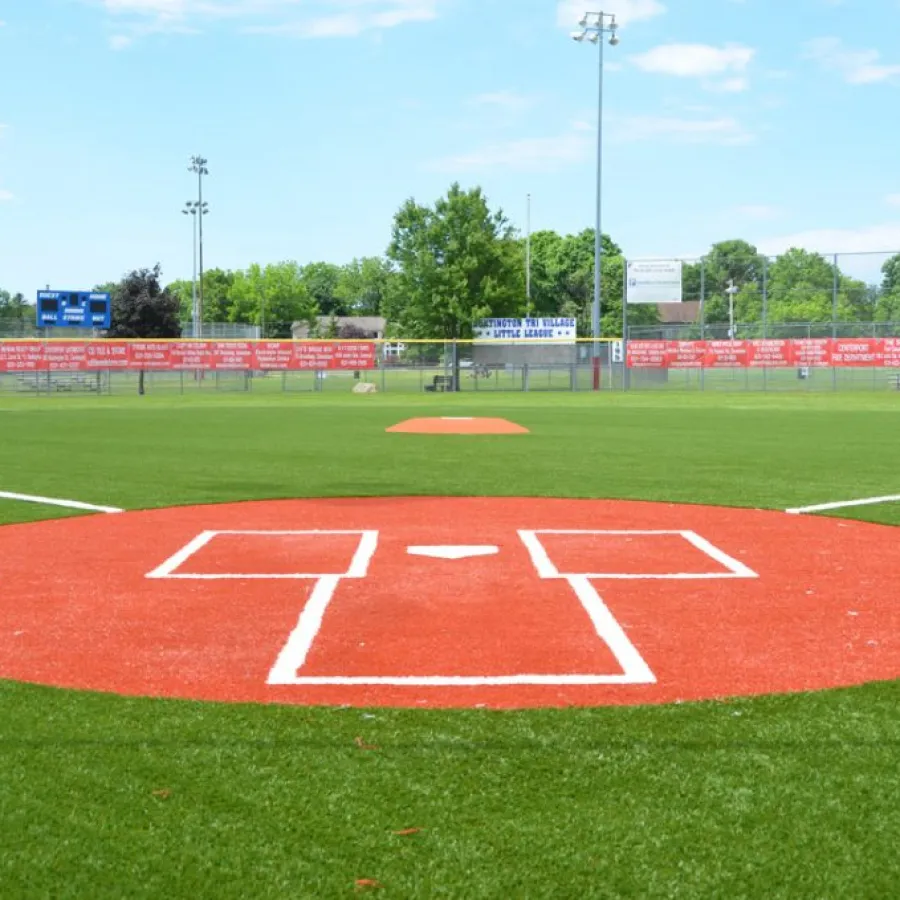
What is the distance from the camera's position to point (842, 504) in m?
11.1

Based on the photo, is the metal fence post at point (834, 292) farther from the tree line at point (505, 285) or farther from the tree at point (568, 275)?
the tree at point (568, 275)

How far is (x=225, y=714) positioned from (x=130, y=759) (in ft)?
1.83

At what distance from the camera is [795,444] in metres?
19.1

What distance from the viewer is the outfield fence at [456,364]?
4391 cm

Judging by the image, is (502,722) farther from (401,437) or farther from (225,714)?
(401,437)

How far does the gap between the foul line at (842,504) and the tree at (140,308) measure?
57289mm

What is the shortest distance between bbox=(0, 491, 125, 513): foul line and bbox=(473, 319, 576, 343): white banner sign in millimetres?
50875

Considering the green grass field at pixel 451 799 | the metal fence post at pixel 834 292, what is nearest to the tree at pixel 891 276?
the metal fence post at pixel 834 292

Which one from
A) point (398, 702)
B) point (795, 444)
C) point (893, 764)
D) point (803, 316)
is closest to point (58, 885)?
point (398, 702)

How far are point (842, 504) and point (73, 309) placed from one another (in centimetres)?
4225

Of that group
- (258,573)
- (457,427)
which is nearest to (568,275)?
(457,427)

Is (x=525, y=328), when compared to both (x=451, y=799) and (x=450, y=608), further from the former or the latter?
(x=451, y=799)

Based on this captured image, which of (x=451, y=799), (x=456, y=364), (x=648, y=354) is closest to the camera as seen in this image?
(x=451, y=799)

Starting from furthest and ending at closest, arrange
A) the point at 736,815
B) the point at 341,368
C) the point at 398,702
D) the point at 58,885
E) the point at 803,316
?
the point at 803,316 < the point at 341,368 < the point at 398,702 < the point at 736,815 < the point at 58,885
